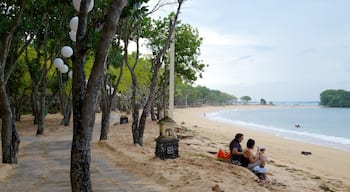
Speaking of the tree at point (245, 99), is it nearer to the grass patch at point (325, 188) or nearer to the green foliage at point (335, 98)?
the green foliage at point (335, 98)

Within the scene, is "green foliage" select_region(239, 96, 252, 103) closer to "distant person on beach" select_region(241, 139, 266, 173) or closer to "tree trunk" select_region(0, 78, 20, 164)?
"distant person on beach" select_region(241, 139, 266, 173)

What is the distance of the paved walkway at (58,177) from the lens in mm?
6116

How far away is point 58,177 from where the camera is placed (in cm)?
694

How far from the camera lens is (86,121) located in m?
4.61

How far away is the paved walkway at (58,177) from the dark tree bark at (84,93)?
1.38 metres

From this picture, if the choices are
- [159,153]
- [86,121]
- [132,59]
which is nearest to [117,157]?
[159,153]

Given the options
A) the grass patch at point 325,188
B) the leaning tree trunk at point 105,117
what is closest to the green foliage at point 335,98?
the leaning tree trunk at point 105,117

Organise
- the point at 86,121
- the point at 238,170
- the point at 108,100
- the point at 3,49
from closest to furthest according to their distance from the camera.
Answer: the point at 86,121 < the point at 238,170 < the point at 3,49 < the point at 108,100

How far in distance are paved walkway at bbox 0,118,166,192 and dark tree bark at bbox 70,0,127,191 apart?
1381 mm

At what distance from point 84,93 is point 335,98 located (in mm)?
143633

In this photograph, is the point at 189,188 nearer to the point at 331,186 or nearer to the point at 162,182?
the point at 162,182

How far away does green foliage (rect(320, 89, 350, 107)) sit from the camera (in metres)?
129

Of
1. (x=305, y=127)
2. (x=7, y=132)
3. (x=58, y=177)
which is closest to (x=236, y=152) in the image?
(x=58, y=177)

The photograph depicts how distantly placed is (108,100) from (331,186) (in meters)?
7.99
